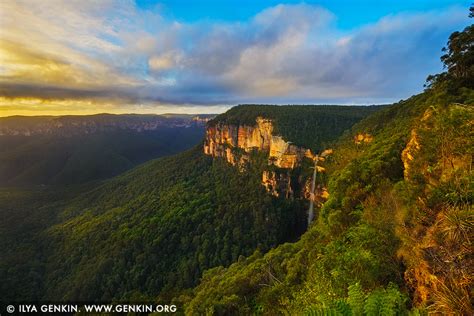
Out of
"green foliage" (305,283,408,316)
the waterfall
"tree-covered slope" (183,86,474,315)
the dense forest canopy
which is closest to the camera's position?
"green foliage" (305,283,408,316)

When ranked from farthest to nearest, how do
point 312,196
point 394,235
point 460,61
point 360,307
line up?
1. point 312,196
2. point 460,61
3. point 394,235
4. point 360,307

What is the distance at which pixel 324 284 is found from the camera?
9797mm

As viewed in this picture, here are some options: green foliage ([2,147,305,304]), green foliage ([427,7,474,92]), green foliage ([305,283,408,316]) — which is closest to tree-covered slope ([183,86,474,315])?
green foliage ([305,283,408,316])

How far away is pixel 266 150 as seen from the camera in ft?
290

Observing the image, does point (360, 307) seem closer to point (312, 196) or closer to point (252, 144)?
point (312, 196)

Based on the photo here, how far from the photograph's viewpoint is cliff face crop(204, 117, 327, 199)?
74488 mm

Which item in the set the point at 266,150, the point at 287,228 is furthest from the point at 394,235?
the point at 266,150

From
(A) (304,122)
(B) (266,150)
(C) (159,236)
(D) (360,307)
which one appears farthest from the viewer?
(A) (304,122)

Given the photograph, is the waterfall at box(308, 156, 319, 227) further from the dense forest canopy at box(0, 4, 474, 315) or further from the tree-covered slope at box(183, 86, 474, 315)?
the tree-covered slope at box(183, 86, 474, 315)

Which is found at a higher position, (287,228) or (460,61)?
(460,61)

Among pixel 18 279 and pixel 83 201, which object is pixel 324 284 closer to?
pixel 18 279

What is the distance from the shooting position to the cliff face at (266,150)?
7449 centimetres

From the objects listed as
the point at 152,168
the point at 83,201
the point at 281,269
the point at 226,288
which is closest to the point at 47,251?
the point at 83,201

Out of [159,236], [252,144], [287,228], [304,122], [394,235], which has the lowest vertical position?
[287,228]
